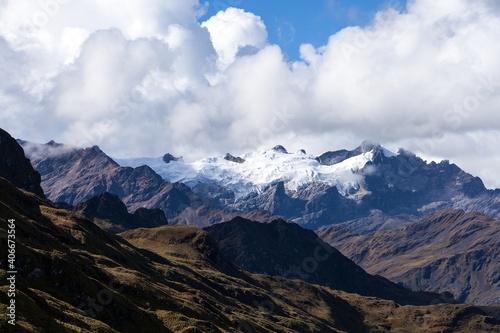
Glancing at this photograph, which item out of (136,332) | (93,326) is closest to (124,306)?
(136,332)

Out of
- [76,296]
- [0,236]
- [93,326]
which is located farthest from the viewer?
[76,296]

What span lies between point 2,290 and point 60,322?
14.8 metres

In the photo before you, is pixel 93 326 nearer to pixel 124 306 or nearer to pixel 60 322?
pixel 60 322

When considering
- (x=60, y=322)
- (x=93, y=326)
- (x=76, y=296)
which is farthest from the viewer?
(x=76, y=296)

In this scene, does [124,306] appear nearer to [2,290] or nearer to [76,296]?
[76,296]

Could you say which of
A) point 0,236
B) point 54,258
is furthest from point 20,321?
point 54,258

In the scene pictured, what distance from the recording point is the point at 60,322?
147 meters

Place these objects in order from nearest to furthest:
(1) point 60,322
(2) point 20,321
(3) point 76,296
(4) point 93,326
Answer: (2) point 20,321 → (1) point 60,322 → (4) point 93,326 → (3) point 76,296

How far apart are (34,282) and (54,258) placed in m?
13.0

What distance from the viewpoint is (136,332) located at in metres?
194

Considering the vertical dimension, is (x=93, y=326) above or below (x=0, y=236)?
below

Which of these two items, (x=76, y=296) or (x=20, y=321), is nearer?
(x=20, y=321)

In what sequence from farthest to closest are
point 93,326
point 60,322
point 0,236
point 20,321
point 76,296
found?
point 76,296
point 0,236
point 93,326
point 60,322
point 20,321

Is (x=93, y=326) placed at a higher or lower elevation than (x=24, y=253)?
lower
